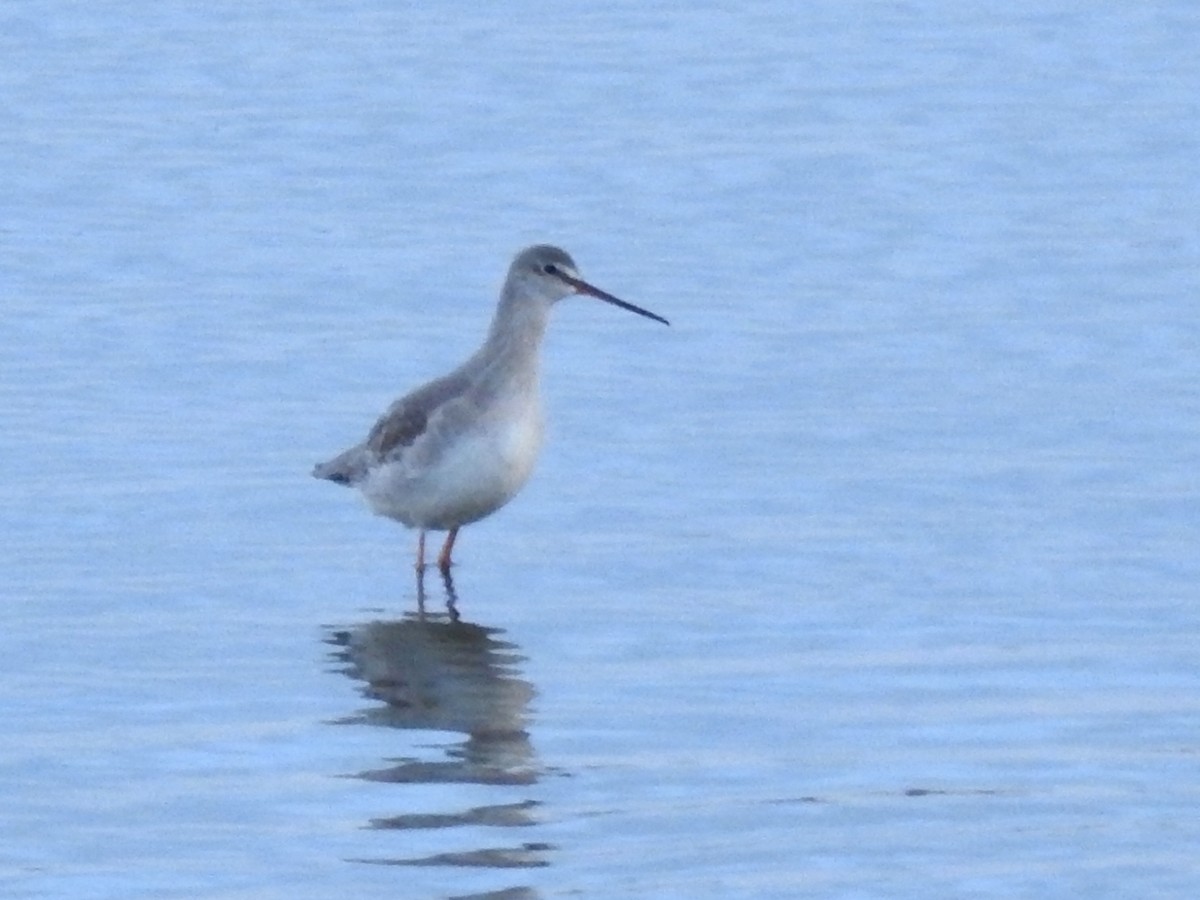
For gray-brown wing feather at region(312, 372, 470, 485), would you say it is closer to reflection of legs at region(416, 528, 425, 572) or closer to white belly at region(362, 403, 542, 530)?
white belly at region(362, 403, 542, 530)

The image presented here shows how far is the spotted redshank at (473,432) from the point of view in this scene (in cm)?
1309

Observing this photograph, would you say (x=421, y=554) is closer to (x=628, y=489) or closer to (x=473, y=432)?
(x=473, y=432)

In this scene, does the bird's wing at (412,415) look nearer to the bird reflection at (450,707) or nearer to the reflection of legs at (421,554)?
the reflection of legs at (421,554)

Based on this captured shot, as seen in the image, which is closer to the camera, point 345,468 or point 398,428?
point 398,428

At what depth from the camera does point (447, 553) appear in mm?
13320

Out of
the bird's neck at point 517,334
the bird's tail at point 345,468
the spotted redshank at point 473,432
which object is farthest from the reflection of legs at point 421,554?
the bird's neck at point 517,334

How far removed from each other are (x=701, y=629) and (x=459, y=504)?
4.91ft

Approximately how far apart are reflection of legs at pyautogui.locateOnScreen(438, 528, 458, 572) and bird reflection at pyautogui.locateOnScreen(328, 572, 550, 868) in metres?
0.08

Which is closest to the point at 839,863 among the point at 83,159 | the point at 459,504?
the point at 459,504

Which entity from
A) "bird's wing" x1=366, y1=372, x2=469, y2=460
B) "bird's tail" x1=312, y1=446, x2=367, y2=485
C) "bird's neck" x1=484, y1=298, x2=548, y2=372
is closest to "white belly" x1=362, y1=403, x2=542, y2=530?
"bird's wing" x1=366, y1=372, x2=469, y2=460

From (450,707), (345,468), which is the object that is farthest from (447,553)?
(450,707)

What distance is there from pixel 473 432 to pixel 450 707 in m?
2.18

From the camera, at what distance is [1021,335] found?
1708 cm

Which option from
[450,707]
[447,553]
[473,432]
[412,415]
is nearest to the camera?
[450,707]
